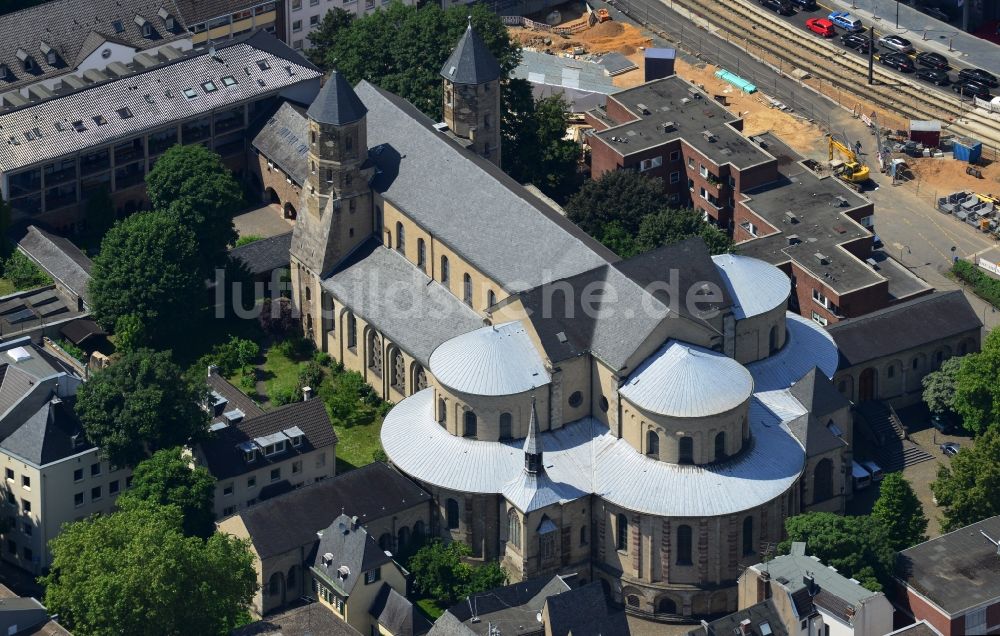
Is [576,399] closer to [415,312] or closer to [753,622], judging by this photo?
[415,312]

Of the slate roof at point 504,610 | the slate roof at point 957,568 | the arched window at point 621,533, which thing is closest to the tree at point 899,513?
the slate roof at point 957,568

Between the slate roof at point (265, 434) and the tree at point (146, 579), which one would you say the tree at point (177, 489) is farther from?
the tree at point (146, 579)

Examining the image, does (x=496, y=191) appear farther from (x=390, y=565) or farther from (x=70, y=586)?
(x=70, y=586)

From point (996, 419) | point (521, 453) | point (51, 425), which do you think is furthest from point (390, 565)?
point (996, 419)

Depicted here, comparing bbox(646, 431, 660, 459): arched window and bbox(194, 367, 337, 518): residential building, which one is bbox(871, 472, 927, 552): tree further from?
bbox(194, 367, 337, 518): residential building

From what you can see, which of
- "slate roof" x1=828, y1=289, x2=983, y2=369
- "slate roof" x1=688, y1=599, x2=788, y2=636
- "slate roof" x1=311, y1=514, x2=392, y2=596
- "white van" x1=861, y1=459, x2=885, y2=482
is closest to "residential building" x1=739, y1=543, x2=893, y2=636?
"slate roof" x1=688, y1=599, x2=788, y2=636

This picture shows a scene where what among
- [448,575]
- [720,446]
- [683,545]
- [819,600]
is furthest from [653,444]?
[819,600]
